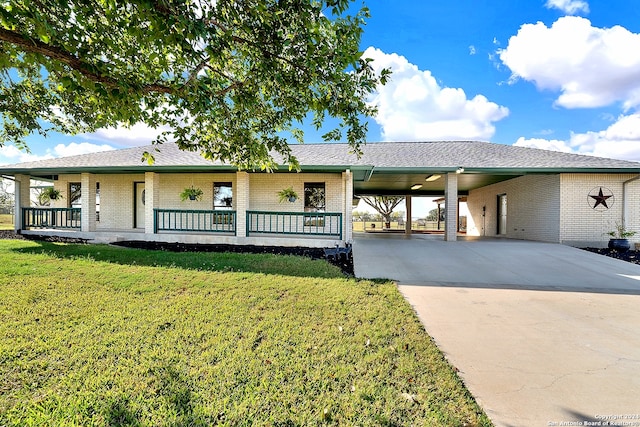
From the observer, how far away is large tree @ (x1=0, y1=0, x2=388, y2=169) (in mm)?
3225

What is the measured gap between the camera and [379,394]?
2389 millimetres

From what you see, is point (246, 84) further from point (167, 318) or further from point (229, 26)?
point (167, 318)

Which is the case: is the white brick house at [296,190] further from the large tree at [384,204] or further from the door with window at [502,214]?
the large tree at [384,204]

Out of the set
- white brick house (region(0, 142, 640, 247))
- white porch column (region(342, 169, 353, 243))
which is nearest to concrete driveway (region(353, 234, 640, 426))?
white porch column (region(342, 169, 353, 243))

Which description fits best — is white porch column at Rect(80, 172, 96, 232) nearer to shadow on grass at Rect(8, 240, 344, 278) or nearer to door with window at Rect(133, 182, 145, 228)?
door with window at Rect(133, 182, 145, 228)

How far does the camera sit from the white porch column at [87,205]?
1191 centimetres

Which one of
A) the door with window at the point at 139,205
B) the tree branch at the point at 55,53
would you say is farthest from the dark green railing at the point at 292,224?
the tree branch at the point at 55,53

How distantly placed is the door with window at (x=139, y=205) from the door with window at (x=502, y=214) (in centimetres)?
1935

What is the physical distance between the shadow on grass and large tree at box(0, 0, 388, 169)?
2611mm

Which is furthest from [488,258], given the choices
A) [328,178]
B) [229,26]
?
[229,26]

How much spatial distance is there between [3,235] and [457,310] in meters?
17.7

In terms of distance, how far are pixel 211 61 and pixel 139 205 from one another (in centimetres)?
1169

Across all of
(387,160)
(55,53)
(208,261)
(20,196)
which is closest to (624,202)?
(387,160)

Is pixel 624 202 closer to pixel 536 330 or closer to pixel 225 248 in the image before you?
pixel 536 330
